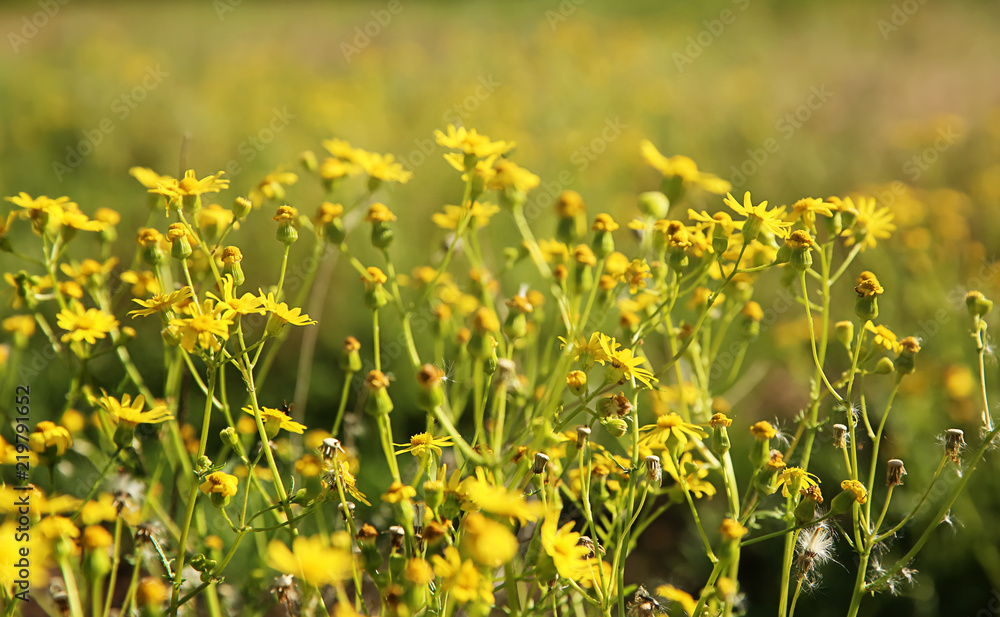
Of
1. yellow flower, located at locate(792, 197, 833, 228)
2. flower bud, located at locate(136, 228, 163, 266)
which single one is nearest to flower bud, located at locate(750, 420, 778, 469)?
yellow flower, located at locate(792, 197, 833, 228)

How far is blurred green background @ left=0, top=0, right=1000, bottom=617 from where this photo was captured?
2.81 m

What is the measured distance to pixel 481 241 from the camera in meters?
3.78

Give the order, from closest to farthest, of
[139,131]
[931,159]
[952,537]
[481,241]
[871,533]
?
[871,533] → [952,537] → [481,241] → [931,159] → [139,131]

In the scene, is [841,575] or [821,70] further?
[821,70]

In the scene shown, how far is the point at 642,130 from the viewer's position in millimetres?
5543

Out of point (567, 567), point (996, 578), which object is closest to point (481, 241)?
point (996, 578)

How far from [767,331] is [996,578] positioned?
1.84 m

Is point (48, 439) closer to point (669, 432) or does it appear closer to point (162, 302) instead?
point (162, 302)

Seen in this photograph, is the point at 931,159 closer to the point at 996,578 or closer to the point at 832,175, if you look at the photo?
the point at 832,175

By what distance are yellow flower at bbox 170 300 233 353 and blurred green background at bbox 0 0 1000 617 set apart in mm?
797

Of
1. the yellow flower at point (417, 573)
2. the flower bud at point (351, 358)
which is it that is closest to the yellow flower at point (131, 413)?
the flower bud at point (351, 358)

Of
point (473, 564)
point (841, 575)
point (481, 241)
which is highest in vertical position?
point (473, 564)

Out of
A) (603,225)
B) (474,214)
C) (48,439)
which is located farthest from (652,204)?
(48,439)

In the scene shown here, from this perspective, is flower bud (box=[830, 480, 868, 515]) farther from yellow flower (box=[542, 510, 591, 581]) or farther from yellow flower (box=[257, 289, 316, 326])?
yellow flower (box=[257, 289, 316, 326])
